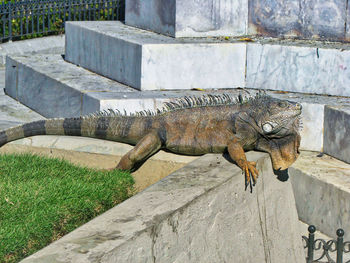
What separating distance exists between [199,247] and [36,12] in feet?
32.7

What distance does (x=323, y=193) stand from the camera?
21.5 feet

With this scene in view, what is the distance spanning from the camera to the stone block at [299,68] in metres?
7.97

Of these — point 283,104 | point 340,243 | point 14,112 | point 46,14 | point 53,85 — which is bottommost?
point 340,243

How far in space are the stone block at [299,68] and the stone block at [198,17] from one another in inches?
24.7

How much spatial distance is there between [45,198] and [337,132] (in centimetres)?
349

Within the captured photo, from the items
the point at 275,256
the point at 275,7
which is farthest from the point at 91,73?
the point at 275,256

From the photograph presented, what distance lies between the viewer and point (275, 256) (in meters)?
5.39

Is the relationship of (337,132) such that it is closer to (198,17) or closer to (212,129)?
(212,129)

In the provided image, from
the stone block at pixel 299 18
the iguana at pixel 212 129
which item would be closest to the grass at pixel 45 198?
the iguana at pixel 212 129

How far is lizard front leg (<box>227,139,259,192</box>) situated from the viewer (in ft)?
16.9

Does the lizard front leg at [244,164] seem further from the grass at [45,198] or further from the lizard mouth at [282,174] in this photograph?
the grass at [45,198]

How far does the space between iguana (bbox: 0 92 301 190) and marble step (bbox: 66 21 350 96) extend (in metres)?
1.85

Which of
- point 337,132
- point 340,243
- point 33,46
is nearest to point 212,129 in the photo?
point 340,243

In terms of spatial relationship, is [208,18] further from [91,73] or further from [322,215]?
[322,215]
